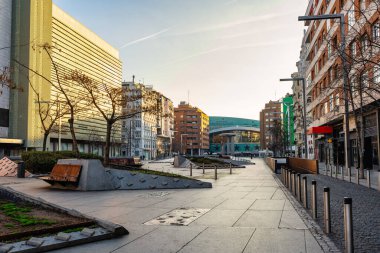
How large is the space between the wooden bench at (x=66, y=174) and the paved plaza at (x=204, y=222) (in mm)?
1032

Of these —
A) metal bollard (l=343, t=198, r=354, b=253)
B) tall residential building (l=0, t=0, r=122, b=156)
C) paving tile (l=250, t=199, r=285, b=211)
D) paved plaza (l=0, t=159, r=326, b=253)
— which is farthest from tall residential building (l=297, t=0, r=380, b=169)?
tall residential building (l=0, t=0, r=122, b=156)

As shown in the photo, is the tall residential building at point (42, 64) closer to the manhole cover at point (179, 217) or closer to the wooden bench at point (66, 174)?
the wooden bench at point (66, 174)

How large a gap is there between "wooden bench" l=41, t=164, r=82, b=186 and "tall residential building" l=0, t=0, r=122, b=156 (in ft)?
117

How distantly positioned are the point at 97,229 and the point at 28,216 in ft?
4.86

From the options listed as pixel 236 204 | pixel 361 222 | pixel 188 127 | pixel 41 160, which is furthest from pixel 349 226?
pixel 188 127

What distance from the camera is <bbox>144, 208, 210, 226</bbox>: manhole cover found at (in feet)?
27.7

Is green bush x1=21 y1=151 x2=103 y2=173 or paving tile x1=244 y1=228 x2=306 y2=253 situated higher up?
green bush x1=21 y1=151 x2=103 y2=173

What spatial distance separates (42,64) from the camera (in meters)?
66.8

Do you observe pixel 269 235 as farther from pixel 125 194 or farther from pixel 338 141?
pixel 338 141

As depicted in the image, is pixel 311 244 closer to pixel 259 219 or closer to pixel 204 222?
pixel 259 219

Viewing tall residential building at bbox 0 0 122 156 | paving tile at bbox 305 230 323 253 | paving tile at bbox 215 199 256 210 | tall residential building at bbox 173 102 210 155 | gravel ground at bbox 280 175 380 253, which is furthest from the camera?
tall residential building at bbox 173 102 210 155

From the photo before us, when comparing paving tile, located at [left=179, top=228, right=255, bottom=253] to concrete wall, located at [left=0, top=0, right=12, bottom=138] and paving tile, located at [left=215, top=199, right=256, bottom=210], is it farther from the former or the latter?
concrete wall, located at [left=0, top=0, right=12, bottom=138]

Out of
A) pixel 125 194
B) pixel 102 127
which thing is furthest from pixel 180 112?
pixel 125 194

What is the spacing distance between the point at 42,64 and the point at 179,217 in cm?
6400
